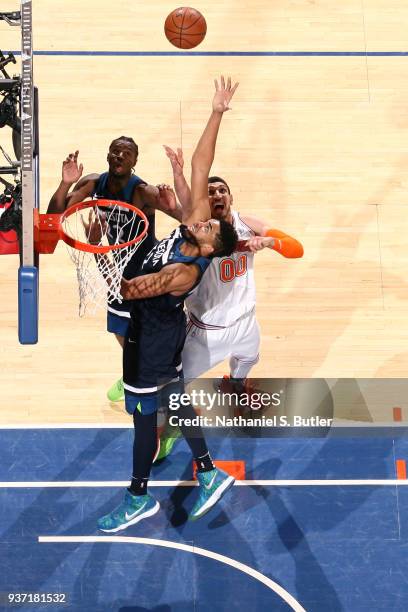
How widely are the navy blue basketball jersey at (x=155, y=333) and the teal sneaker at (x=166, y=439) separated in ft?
2.83

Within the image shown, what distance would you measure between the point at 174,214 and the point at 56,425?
6.84 feet

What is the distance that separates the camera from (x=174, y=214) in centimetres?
817

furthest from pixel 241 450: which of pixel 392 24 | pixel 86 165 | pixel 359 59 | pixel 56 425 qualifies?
pixel 392 24

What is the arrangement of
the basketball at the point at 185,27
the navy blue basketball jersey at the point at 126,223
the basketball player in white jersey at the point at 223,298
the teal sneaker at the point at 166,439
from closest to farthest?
the basketball player in white jersey at the point at 223,298
the navy blue basketball jersey at the point at 126,223
the teal sneaker at the point at 166,439
the basketball at the point at 185,27

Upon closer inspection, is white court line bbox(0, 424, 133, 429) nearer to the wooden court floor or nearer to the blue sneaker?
the wooden court floor

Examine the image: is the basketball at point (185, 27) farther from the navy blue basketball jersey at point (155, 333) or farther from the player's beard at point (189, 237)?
the player's beard at point (189, 237)

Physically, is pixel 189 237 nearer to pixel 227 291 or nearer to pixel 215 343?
pixel 227 291

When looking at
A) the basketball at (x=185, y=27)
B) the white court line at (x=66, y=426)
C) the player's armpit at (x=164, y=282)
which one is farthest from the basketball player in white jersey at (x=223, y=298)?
the basketball at (x=185, y=27)

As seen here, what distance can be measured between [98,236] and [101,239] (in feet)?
0.14

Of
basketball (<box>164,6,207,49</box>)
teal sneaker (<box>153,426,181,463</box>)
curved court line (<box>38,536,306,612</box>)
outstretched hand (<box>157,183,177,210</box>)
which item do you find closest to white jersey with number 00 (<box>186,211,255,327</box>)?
outstretched hand (<box>157,183,177,210</box>)

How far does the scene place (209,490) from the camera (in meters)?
7.96

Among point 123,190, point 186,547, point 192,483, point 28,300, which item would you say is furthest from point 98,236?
point 186,547

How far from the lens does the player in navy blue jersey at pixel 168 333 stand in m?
7.28

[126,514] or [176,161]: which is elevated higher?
[176,161]
